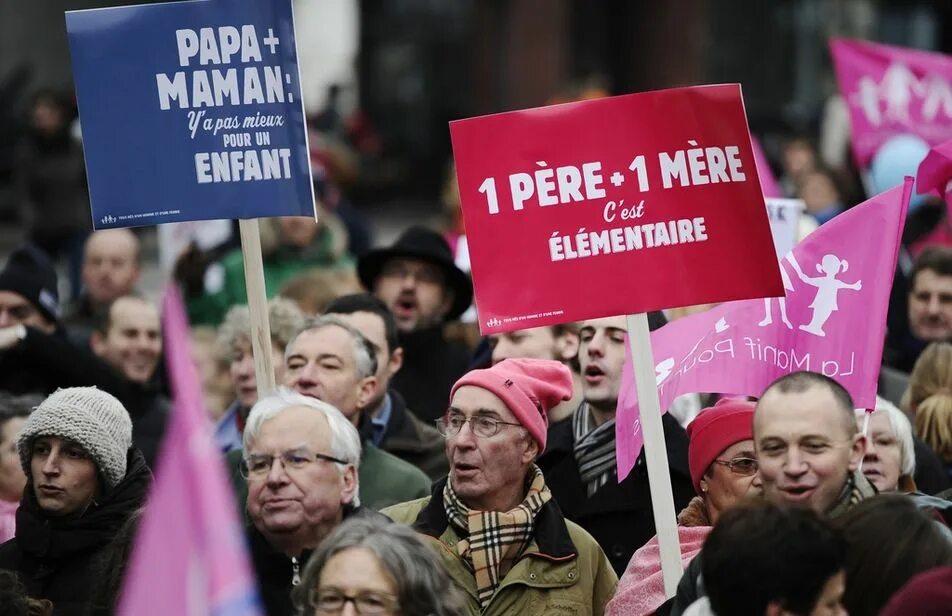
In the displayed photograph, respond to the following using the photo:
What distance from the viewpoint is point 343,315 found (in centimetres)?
765

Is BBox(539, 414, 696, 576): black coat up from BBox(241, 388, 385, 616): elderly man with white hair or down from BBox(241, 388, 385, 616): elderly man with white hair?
down

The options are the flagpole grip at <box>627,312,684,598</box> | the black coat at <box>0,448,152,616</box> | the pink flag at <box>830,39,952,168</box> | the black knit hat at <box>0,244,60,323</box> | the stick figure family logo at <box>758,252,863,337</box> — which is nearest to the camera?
the flagpole grip at <box>627,312,684,598</box>

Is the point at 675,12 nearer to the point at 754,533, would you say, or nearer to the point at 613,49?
the point at 613,49

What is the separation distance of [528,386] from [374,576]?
4.80 ft

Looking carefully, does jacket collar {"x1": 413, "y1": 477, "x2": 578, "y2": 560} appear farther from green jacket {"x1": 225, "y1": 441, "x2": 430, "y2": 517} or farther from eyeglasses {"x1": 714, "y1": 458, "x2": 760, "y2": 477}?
green jacket {"x1": 225, "y1": 441, "x2": 430, "y2": 517}

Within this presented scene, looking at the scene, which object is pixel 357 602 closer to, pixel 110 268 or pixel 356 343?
pixel 356 343

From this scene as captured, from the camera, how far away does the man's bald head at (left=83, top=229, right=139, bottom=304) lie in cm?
1055

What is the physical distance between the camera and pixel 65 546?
5.96 m

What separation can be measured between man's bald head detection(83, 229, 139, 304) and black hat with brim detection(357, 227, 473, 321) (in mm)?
1898

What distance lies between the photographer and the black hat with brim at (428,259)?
8.96 metres

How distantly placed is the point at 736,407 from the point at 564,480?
973 mm

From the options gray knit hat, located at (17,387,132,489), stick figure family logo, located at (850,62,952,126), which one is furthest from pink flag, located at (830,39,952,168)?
gray knit hat, located at (17,387,132,489)

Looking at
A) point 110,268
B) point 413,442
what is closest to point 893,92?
point 110,268

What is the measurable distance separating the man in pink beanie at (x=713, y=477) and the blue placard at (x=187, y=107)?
1621mm
